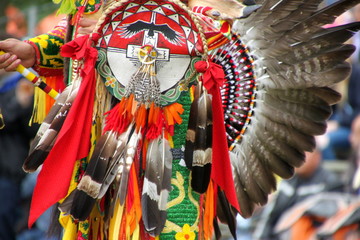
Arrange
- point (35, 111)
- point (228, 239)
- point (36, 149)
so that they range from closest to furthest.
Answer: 1. point (36, 149)
2. point (35, 111)
3. point (228, 239)

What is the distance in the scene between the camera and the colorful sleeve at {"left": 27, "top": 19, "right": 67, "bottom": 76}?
161 inches

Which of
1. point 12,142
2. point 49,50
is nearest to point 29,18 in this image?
point 12,142

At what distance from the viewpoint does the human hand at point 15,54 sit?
3916 mm

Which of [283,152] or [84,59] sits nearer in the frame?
[84,59]

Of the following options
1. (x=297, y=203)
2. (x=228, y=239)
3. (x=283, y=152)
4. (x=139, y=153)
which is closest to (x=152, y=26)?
(x=139, y=153)

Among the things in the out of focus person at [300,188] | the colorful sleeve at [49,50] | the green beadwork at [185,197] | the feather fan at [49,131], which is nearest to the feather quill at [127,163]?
the green beadwork at [185,197]

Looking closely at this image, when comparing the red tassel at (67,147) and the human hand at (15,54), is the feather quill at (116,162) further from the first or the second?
the human hand at (15,54)

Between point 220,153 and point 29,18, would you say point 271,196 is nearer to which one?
point 220,153

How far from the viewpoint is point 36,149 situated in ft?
12.3

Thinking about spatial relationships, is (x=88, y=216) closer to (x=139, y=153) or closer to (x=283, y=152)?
(x=139, y=153)

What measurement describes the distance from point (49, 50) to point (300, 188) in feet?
11.1

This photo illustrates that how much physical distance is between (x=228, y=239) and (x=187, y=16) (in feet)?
15.0

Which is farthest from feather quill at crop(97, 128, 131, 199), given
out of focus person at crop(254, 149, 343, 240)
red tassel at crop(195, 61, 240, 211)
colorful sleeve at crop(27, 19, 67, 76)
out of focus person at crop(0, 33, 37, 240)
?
out of focus person at crop(254, 149, 343, 240)

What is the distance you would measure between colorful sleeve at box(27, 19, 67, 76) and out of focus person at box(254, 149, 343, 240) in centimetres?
312
